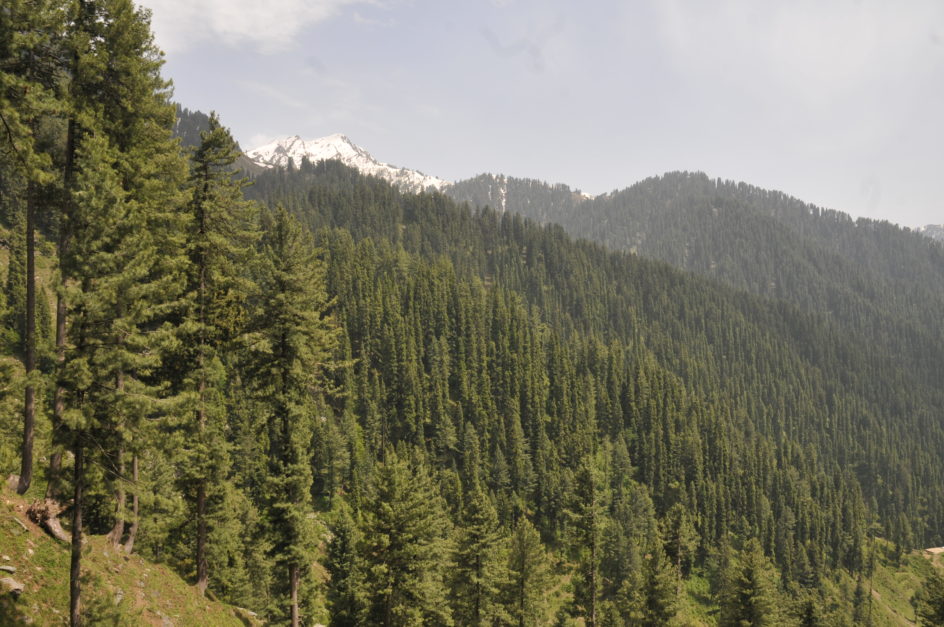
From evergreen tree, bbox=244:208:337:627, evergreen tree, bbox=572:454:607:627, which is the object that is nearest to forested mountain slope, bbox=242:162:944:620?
evergreen tree, bbox=572:454:607:627

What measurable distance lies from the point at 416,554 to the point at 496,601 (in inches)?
544

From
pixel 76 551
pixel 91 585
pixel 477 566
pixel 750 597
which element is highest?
pixel 76 551

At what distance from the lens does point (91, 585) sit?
1689 centimetres

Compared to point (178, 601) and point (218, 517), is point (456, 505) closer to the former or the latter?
point (218, 517)

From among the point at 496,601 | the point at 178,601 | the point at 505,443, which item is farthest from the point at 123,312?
the point at 505,443

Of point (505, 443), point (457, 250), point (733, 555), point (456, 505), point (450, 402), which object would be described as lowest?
point (733, 555)

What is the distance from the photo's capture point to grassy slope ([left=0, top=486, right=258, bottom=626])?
14836mm

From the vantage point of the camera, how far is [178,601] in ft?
67.0

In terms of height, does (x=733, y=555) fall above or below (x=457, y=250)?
below

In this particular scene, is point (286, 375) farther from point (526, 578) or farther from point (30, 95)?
point (526, 578)

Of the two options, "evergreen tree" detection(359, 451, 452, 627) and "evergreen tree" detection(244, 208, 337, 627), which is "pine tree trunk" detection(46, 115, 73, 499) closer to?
"evergreen tree" detection(244, 208, 337, 627)

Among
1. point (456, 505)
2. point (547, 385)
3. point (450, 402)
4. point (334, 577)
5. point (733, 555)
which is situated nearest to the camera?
point (334, 577)

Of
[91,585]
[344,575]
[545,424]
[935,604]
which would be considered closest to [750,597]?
[935,604]

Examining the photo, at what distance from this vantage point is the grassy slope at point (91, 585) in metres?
14.8
